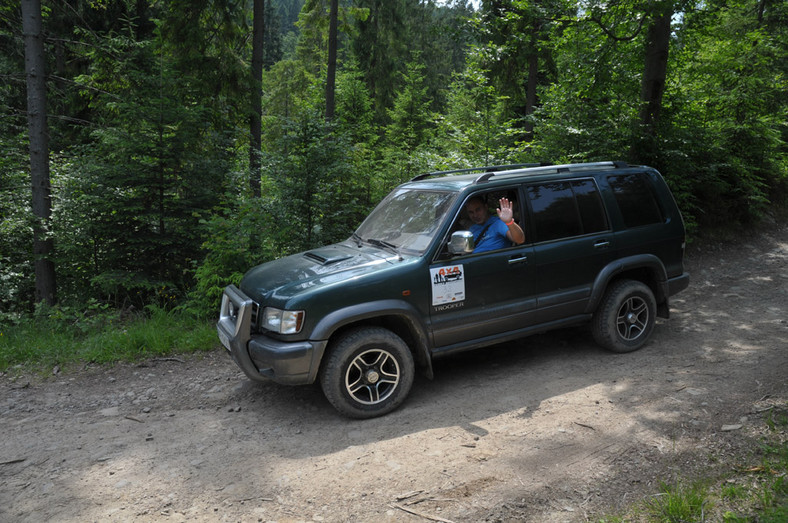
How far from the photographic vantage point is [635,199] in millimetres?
5809

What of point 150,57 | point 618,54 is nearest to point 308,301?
point 150,57

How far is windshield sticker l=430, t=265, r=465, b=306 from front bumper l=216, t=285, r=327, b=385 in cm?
111

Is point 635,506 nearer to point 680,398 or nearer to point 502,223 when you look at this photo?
point 680,398

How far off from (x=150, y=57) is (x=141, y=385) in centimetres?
688

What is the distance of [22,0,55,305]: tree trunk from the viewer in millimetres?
8273

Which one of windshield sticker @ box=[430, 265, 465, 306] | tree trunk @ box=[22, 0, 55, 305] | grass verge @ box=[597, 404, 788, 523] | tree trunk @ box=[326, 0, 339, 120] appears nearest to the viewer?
grass verge @ box=[597, 404, 788, 523]

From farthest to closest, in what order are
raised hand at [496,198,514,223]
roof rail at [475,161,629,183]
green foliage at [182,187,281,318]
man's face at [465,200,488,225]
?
1. green foliage at [182,187,281,318]
2. roof rail at [475,161,629,183]
3. man's face at [465,200,488,225]
4. raised hand at [496,198,514,223]

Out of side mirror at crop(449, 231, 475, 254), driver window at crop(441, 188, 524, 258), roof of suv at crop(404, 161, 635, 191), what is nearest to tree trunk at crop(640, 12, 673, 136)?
roof of suv at crop(404, 161, 635, 191)

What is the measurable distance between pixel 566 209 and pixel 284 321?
3.13 meters

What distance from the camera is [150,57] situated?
959cm

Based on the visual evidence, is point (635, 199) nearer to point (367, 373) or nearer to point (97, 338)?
point (367, 373)

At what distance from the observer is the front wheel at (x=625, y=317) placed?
5.54 meters

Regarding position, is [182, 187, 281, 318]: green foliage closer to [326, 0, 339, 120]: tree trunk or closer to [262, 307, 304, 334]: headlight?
[262, 307, 304, 334]: headlight

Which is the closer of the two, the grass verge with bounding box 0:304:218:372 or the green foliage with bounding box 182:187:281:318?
the grass verge with bounding box 0:304:218:372
